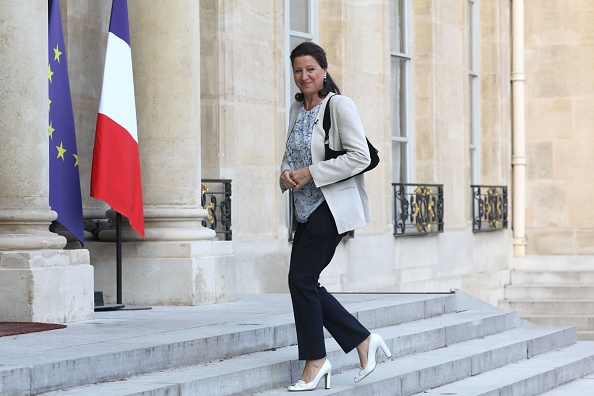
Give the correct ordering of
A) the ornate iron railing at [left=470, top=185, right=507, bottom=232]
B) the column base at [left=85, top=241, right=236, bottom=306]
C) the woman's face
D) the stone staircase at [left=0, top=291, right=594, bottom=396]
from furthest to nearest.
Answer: the ornate iron railing at [left=470, top=185, right=507, bottom=232] < the column base at [left=85, top=241, right=236, bottom=306] < the woman's face < the stone staircase at [left=0, top=291, right=594, bottom=396]

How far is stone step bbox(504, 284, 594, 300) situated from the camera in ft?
54.0

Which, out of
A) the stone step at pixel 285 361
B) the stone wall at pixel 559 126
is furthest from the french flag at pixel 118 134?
the stone wall at pixel 559 126

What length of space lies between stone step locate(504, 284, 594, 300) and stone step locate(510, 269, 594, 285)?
159 millimetres

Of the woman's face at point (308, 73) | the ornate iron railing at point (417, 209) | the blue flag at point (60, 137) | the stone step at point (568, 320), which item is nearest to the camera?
the woman's face at point (308, 73)

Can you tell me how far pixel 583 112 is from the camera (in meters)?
17.6

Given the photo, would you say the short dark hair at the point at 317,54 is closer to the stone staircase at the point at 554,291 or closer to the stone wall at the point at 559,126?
the stone staircase at the point at 554,291

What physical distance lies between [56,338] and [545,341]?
4379mm

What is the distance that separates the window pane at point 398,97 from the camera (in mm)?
14625

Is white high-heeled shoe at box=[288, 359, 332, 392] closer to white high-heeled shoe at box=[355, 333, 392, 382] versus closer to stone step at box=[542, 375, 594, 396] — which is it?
white high-heeled shoe at box=[355, 333, 392, 382]

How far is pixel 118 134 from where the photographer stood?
8836 mm

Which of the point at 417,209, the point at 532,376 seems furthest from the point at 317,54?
the point at 417,209

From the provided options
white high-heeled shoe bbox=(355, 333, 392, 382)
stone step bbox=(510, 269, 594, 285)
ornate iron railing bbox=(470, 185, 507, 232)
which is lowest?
stone step bbox=(510, 269, 594, 285)

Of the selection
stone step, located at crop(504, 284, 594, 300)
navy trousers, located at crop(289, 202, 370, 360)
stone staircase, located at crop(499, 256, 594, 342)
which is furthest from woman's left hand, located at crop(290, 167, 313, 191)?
stone step, located at crop(504, 284, 594, 300)

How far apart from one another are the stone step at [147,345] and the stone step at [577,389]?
1114 mm
